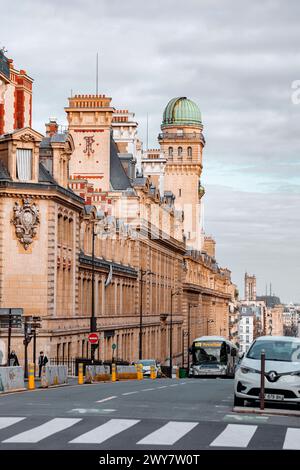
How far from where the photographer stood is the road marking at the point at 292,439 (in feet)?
55.6

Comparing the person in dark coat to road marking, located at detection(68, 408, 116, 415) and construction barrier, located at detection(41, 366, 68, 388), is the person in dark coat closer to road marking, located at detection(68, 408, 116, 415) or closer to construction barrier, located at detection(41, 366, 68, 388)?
construction barrier, located at detection(41, 366, 68, 388)

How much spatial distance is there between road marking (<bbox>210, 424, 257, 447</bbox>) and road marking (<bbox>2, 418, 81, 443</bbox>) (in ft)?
9.01

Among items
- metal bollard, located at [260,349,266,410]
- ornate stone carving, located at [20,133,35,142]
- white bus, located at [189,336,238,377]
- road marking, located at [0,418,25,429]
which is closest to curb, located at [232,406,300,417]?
metal bollard, located at [260,349,266,410]

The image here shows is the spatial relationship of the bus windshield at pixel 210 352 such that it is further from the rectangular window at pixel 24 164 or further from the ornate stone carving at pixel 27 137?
the ornate stone carving at pixel 27 137

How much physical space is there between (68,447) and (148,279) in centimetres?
8343

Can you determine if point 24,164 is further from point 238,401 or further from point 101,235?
point 238,401

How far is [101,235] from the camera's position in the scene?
7794cm

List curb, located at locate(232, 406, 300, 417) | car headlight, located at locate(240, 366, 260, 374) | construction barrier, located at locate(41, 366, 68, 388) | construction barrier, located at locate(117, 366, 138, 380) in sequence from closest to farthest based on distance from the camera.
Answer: curb, located at locate(232, 406, 300, 417) < car headlight, located at locate(240, 366, 260, 374) < construction barrier, located at locate(41, 366, 68, 388) < construction barrier, located at locate(117, 366, 138, 380)

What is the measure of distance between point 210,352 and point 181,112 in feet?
311

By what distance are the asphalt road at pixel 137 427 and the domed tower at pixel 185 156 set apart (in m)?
132

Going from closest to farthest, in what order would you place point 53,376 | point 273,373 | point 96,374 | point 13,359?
1. point 273,373
2. point 53,376
3. point 96,374
4. point 13,359

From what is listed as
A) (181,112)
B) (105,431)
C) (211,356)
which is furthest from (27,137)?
(181,112)

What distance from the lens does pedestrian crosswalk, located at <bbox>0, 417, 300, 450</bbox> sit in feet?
55.3

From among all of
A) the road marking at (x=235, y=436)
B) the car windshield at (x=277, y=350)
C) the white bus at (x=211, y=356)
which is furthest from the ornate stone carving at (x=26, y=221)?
the road marking at (x=235, y=436)
